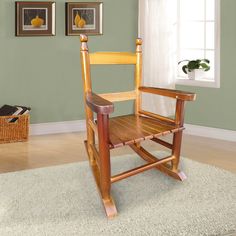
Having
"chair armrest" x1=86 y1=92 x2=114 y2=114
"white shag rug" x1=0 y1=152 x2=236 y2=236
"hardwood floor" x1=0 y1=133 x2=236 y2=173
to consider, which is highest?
"chair armrest" x1=86 y1=92 x2=114 y2=114

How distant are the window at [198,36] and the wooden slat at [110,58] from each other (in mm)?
1565

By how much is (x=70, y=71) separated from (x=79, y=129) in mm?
634

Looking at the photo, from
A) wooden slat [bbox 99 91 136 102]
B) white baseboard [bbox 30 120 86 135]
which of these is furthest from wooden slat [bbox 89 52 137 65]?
white baseboard [bbox 30 120 86 135]

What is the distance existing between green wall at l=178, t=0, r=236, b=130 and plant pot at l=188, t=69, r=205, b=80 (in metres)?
0.12

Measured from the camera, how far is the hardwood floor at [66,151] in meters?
3.59

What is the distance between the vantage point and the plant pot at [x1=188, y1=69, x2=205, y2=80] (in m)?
4.66

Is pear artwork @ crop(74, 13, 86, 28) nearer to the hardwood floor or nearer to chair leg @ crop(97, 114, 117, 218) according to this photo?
the hardwood floor

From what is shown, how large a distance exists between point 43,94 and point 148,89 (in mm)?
1838

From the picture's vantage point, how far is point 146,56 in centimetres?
473

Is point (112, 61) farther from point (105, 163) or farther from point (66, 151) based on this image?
point (66, 151)

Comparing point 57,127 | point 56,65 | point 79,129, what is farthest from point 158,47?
point 57,127

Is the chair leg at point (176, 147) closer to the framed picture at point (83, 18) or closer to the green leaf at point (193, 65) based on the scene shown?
the green leaf at point (193, 65)

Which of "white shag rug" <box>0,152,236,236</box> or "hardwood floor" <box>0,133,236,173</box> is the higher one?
"hardwood floor" <box>0,133,236,173</box>

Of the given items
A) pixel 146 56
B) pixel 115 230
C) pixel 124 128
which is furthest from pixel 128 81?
pixel 115 230
